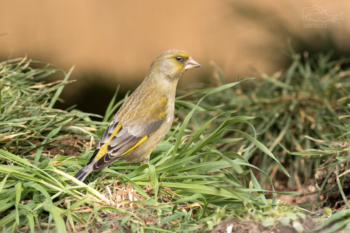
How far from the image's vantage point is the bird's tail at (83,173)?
2782 millimetres

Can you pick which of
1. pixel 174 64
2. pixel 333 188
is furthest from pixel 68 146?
pixel 333 188

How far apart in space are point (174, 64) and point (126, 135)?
34.5 inches

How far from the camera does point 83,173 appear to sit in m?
2.81

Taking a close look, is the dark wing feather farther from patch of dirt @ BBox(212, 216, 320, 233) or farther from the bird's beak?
patch of dirt @ BBox(212, 216, 320, 233)

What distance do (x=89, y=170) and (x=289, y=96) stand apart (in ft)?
10.5

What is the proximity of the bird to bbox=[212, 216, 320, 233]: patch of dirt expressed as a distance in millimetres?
965

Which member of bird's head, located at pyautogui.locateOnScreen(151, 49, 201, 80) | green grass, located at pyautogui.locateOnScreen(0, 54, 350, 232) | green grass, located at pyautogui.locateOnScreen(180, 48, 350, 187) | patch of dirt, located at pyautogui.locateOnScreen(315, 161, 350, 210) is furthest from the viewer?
green grass, located at pyautogui.locateOnScreen(180, 48, 350, 187)

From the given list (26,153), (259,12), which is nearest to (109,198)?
(26,153)

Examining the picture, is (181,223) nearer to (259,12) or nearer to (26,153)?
(26,153)

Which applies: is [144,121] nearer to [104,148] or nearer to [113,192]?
[104,148]

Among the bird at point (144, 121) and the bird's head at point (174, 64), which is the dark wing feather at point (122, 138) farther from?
the bird's head at point (174, 64)

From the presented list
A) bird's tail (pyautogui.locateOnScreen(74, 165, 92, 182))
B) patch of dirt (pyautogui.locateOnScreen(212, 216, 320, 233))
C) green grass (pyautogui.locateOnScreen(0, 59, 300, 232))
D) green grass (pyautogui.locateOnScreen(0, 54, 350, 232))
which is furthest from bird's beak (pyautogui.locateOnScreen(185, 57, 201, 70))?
patch of dirt (pyautogui.locateOnScreen(212, 216, 320, 233))

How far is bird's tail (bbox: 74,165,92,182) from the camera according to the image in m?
2.78

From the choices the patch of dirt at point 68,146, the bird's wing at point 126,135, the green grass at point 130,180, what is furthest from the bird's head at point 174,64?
the patch of dirt at point 68,146
